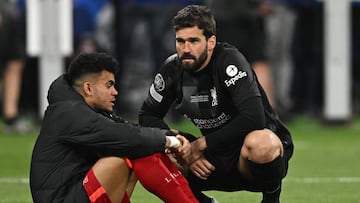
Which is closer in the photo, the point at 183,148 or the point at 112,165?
the point at 112,165

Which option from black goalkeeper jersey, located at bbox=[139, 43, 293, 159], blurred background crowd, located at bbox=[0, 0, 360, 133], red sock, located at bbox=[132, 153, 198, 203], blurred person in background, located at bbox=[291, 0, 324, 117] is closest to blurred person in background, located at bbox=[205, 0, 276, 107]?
blurred background crowd, located at bbox=[0, 0, 360, 133]

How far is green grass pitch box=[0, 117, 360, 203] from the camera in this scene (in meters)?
9.09

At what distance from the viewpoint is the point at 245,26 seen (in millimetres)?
14859

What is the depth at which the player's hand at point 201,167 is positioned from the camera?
25.4 feet

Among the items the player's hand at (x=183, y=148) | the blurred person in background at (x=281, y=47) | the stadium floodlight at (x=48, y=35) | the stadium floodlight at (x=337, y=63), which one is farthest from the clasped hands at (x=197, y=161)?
the blurred person in background at (x=281, y=47)

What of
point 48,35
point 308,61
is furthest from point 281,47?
point 48,35

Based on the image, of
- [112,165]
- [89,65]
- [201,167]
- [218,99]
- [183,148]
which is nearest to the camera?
[112,165]

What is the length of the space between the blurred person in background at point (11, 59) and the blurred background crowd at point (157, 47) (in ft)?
1.55

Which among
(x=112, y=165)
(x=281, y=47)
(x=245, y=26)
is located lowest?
(x=281, y=47)

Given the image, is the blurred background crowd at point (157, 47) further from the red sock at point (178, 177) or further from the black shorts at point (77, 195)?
the black shorts at point (77, 195)

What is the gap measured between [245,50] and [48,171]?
25.6ft

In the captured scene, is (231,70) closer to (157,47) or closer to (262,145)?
(262,145)

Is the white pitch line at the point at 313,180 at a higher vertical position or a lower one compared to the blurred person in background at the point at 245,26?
lower

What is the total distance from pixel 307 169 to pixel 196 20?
149 inches
